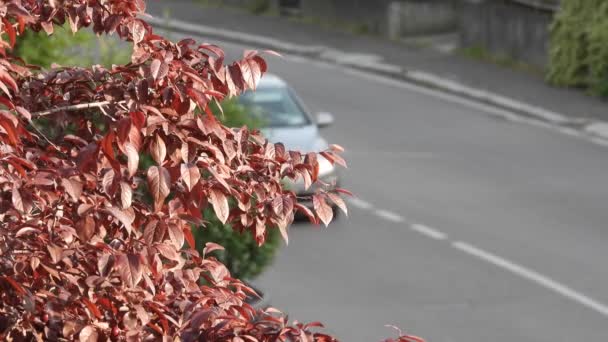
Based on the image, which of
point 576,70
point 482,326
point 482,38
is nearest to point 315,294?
point 482,326

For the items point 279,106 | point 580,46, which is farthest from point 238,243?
point 580,46

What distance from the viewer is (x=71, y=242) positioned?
5.31 m

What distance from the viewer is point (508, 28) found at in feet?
Result: 100

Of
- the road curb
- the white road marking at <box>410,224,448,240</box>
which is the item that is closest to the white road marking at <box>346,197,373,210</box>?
the white road marking at <box>410,224,448,240</box>

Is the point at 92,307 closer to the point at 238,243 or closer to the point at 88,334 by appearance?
the point at 88,334

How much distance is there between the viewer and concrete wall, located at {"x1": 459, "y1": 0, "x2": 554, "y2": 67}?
98.0 feet

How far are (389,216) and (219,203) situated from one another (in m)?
13.9

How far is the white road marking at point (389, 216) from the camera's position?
19156mm

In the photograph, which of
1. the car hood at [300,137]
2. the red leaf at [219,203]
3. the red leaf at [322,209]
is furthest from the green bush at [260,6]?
the red leaf at [219,203]

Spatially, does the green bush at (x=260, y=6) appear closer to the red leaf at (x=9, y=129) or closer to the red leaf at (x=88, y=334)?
the red leaf at (x=9, y=129)

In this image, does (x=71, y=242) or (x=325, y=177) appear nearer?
(x=71, y=242)

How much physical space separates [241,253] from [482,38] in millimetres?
18123

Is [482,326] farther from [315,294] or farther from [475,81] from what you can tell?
[475,81]

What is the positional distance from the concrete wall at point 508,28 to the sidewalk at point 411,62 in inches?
21.0
